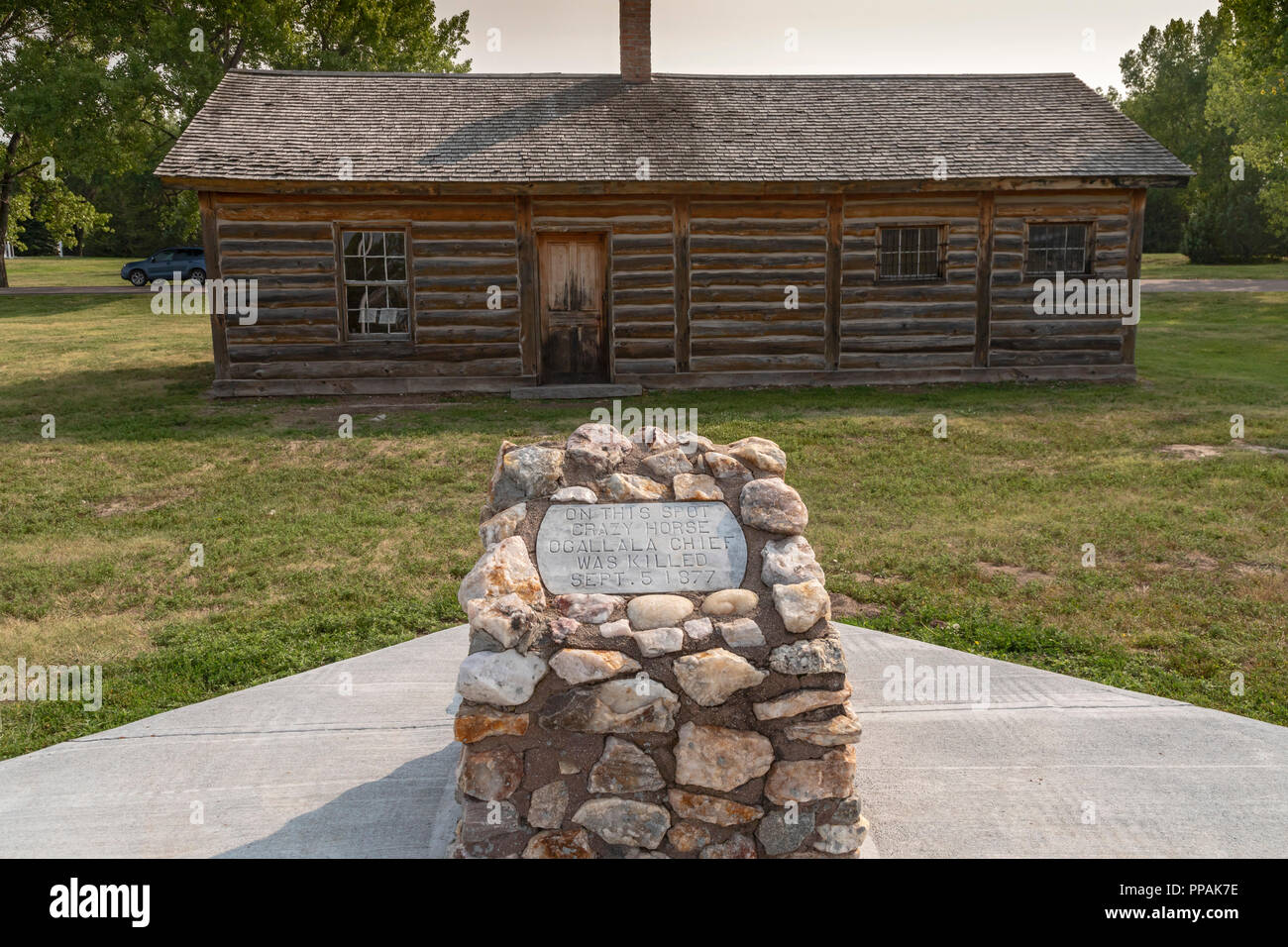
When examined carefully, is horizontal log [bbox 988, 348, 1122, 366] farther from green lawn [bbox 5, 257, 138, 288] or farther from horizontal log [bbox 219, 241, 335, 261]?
green lawn [bbox 5, 257, 138, 288]

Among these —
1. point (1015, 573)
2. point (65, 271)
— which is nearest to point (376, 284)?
point (1015, 573)

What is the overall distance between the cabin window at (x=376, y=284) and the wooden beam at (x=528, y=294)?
1.71 m

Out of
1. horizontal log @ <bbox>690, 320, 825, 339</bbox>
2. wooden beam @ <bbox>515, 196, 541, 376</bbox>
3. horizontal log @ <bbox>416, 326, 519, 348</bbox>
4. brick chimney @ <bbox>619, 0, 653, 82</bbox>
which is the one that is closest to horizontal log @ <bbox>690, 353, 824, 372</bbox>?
horizontal log @ <bbox>690, 320, 825, 339</bbox>

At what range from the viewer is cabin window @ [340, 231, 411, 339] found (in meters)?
15.4

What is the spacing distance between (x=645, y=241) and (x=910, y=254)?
4194mm

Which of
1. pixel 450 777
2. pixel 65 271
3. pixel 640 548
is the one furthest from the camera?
pixel 65 271

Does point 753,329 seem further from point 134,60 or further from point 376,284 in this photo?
point 134,60

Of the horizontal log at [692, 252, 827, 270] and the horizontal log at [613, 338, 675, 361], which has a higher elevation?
the horizontal log at [692, 252, 827, 270]

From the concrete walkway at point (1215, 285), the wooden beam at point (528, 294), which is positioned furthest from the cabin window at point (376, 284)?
the concrete walkway at point (1215, 285)

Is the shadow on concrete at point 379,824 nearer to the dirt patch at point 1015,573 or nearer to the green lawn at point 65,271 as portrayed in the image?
the dirt patch at point 1015,573

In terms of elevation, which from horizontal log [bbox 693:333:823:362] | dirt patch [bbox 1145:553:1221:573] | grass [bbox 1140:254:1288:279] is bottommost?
dirt patch [bbox 1145:553:1221:573]

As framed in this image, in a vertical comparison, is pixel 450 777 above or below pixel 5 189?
below

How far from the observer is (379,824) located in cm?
442

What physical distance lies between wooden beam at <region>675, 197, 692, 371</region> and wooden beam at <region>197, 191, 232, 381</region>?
21.8 feet
